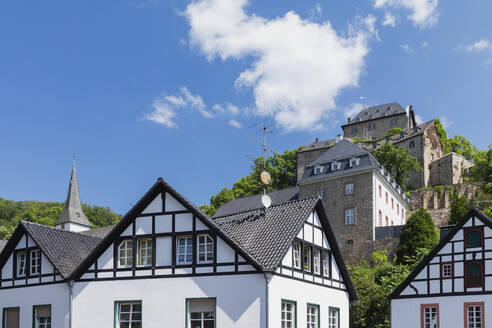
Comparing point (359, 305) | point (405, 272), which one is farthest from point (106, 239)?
point (405, 272)

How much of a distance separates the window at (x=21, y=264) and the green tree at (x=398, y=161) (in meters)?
47.6

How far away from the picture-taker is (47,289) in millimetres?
23625

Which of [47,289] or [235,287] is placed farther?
[47,289]

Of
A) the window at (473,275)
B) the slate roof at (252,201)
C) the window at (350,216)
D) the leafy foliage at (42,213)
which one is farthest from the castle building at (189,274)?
the leafy foliage at (42,213)

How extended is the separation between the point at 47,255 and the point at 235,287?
8148 millimetres

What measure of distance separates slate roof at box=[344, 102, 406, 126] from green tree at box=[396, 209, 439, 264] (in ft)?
145

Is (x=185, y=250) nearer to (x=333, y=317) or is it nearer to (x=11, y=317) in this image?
(x=333, y=317)

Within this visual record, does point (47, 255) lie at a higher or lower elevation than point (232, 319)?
higher

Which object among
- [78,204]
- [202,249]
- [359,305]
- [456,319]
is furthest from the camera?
[78,204]

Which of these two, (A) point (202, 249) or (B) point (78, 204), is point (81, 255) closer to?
(A) point (202, 249)

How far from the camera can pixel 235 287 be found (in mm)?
19969

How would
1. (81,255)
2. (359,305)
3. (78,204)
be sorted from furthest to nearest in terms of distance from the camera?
(78,204)
(359,305)
(81,255)

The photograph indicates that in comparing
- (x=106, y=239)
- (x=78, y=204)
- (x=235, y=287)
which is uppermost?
(x=78, y=204)

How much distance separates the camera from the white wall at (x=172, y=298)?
64.5ft
